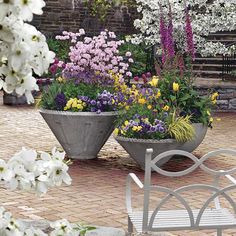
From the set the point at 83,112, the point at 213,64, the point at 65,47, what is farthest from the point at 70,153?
the point at 65,47

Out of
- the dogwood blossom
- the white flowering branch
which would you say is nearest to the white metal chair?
the white flowering branch

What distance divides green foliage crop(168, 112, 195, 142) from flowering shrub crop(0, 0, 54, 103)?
5.86 metres

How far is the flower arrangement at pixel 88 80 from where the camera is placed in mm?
8430

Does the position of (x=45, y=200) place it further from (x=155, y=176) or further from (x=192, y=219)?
(x=192, y=219)

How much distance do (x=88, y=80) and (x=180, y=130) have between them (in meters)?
1.57

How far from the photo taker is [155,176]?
795cm

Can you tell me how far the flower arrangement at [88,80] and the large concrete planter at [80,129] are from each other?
11cm

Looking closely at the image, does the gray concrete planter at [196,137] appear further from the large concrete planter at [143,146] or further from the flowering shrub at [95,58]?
the flowering shrub at [95,58]

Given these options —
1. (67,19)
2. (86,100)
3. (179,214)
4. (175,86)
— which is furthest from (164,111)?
(67,19)

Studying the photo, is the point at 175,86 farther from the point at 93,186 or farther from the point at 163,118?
the point at 93,186

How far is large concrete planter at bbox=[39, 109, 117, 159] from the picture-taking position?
834 centimetres

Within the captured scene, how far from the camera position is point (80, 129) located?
8.41m

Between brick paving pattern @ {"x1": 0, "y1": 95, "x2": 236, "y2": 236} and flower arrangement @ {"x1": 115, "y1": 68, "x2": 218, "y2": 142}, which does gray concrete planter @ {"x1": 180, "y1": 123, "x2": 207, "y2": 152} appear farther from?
brick paving pattern @ {"x1": 0, "y1": 95, "x2": 236, "y2": 236}

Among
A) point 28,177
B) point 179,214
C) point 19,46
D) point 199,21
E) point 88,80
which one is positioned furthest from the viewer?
point 199,21
